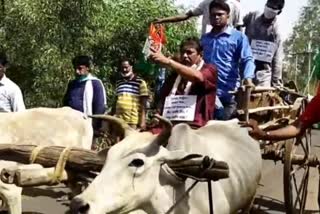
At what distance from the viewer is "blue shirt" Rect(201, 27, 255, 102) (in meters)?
7.41

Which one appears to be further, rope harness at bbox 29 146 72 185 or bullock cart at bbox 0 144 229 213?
rope harness at bbox 29 146 72 185

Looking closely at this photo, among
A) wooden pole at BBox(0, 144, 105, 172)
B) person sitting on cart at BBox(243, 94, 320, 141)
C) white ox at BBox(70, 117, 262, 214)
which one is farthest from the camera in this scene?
person sitting on cart at BBox(243, 94, 320, 141)

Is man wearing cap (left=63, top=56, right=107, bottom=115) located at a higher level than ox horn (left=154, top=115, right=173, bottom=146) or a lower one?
lower

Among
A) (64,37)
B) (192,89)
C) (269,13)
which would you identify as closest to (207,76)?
(192,89)

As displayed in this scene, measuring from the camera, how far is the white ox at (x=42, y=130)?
745 cm

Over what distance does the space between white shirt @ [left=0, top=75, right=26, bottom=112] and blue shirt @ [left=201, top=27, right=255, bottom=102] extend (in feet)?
7.16

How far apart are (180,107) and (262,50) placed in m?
3.09

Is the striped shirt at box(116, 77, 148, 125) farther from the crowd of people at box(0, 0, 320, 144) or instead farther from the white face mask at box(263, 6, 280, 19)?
the white face mask at box(263, 6, 280, 19)

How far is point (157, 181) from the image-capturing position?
4.73 metres

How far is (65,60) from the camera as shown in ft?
40.8

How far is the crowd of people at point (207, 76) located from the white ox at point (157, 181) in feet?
1.11

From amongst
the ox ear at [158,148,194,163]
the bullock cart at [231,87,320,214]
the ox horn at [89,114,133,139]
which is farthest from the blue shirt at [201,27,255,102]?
the ox ear at [158,148,194,163]

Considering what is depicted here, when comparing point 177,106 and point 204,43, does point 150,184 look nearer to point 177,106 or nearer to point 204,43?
point 177,106

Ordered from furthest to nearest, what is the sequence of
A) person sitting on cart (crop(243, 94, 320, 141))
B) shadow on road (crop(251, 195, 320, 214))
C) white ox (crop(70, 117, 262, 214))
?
shadow on road (crop(251, 195, 320, 214)) < person sitting on cart (crop(243, 94, 320, 141)) < white ox (crop(70, 117, 262, 214))
